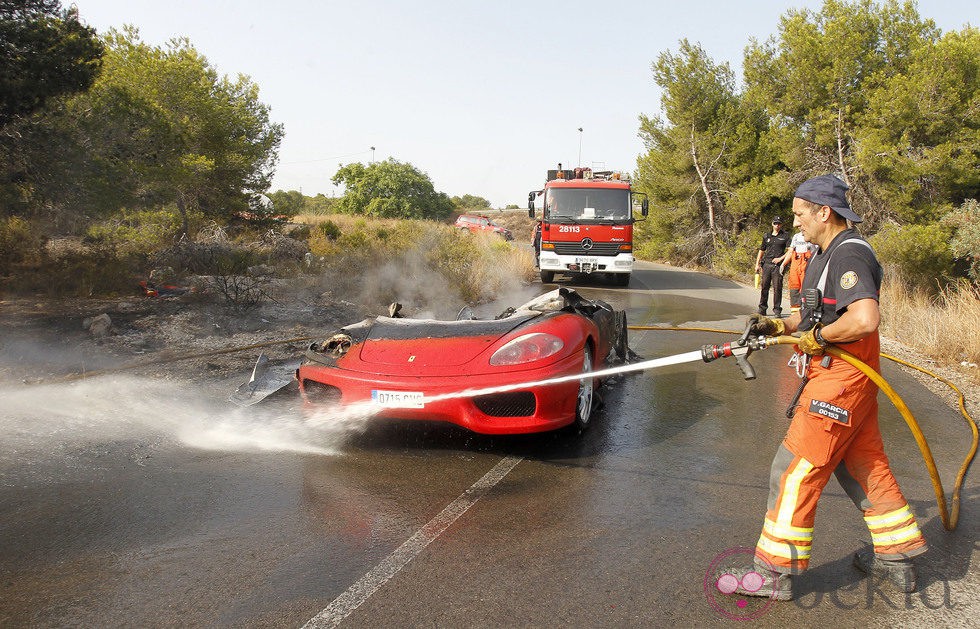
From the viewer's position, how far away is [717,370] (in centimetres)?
743

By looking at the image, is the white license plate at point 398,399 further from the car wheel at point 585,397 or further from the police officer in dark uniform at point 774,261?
the police officer in dark uniform at point 774,261

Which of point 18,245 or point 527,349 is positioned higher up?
point 18,245

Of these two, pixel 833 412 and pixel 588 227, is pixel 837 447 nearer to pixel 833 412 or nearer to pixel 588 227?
pixel 833 412

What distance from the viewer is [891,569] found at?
2.90m

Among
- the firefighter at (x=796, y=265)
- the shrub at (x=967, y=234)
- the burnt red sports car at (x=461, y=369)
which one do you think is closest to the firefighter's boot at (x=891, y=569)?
the burnt red sports car at (x=461, y=369)

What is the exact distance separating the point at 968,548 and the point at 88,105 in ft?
37.7

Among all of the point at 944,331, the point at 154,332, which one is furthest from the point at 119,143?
the point at 944,331

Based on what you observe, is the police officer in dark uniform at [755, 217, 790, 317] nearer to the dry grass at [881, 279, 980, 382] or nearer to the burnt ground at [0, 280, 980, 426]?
the dry grass at [881, 279, 980, 382]

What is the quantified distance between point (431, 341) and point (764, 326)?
220 cm

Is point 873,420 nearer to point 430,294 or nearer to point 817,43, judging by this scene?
point 430,294

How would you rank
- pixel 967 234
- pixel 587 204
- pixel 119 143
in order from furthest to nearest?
pixel 587 204
pixel 967 234
pixel 119 143

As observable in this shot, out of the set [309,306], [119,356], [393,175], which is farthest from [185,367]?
[393,175]

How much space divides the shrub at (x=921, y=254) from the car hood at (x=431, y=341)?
13.1m

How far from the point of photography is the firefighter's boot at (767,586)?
282 centimetres
